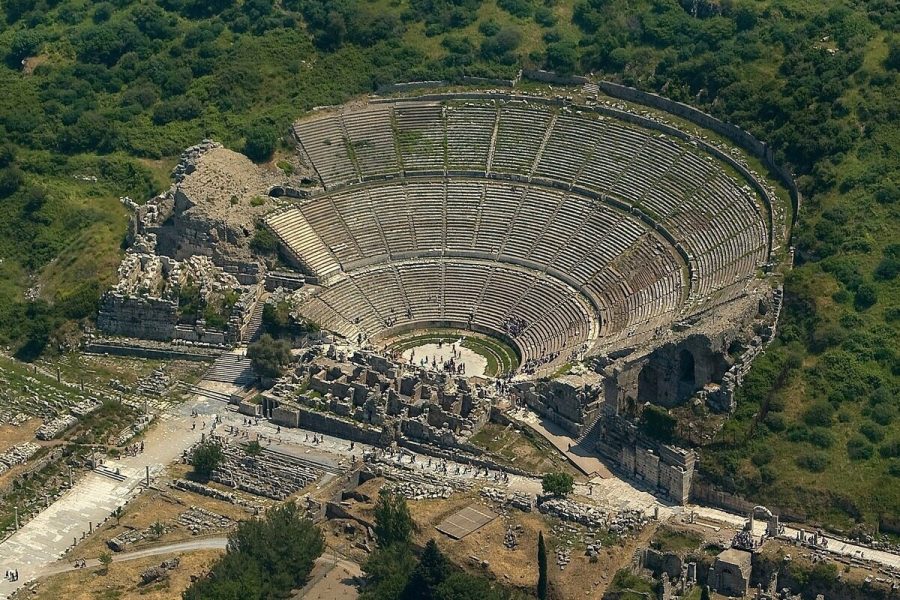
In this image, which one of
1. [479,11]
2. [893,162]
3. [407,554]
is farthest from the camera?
[479,11]

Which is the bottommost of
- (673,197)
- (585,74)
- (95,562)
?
(95,562)

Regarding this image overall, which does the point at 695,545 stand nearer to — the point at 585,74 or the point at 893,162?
the point at 893,162

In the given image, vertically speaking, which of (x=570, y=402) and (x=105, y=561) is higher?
(x=570, y=402)

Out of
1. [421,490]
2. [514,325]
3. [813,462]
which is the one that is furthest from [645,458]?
[514,325]

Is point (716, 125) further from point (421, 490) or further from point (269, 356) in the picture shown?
point (421, 490)

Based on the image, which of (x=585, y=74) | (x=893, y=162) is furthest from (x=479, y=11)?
(x=893, y=162)

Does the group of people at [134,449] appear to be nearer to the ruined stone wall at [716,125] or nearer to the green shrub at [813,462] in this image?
the green shrub at [813,462]
